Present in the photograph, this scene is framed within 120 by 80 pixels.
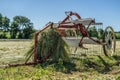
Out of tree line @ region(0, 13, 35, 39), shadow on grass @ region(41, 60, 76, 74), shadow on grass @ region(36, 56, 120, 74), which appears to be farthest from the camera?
tree line @ region(0, 13, 35, 39)

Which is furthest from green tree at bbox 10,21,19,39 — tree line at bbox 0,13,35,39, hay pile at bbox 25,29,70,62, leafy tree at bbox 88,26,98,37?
hay pile at bbox 25,29,70,62

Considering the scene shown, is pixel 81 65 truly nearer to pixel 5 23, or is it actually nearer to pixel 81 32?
pixel 81 32

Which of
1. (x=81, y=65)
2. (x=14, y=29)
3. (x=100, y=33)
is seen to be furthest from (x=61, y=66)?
(x=14, y=29)

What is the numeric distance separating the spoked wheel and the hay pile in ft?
10.5

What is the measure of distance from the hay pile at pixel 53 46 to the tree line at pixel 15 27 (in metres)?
42.9

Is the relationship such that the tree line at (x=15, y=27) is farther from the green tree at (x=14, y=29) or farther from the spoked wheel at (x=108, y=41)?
the spoked wheel at (x=108, y=41)

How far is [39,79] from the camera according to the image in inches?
303

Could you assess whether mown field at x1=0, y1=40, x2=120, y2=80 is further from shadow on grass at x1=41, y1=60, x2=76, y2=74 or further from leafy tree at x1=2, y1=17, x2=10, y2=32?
leafy tree at x1=2, y1=17, x2=10, y2=32

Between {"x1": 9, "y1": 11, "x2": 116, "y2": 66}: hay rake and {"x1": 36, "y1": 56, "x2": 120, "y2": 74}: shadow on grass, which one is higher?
{"x1": 9, "y1": 11, "x2": 116, "y2": 66}: hay rake

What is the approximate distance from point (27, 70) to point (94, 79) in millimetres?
2506

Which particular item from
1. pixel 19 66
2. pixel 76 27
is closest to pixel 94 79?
pixel 19 66

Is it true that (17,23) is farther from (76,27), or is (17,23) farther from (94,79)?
(94,79)

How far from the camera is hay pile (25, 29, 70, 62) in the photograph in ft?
35.3

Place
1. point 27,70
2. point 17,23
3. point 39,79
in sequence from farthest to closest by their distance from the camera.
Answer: point 17,23 < point 27,70 < point 39,79
